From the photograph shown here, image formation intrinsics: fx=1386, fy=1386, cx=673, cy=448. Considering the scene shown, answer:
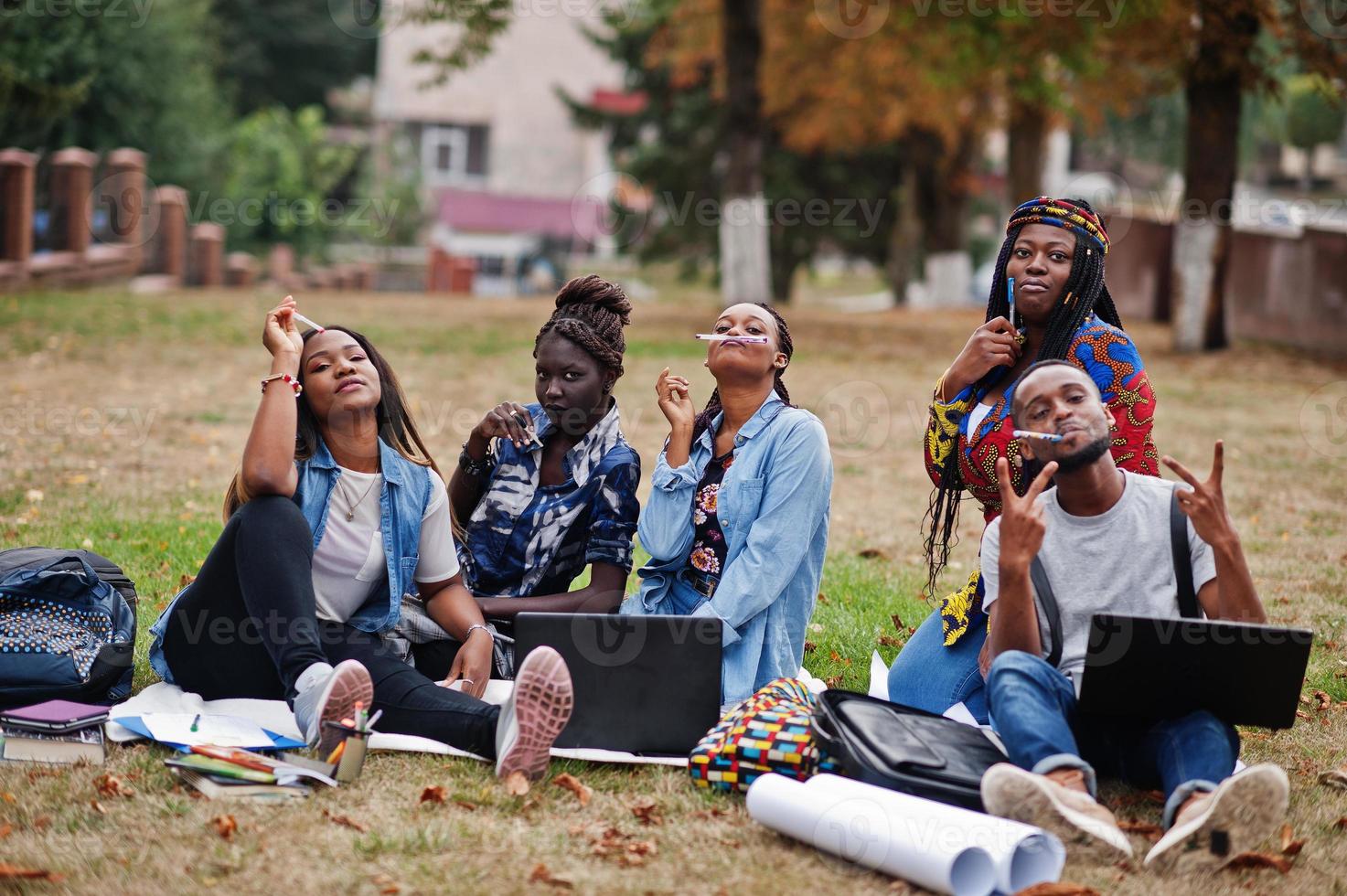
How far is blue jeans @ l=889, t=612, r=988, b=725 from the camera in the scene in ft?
14.3

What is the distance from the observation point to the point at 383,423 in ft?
14.6

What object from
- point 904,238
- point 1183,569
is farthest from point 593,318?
point 904,238

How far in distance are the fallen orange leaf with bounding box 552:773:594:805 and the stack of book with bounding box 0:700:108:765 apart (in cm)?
126

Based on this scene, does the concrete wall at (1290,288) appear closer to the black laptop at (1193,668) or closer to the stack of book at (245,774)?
the black laptop at (1193,668)

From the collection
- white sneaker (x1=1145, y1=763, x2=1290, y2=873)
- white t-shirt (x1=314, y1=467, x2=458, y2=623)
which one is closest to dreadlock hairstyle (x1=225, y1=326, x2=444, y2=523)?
white t-shirt (x1=314, y1=467, x2=458, y2=623)

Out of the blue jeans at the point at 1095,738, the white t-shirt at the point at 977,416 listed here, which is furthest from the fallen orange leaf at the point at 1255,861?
the white t-shirt at the point at 977,416

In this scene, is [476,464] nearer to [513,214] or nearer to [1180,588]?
[1180,588]

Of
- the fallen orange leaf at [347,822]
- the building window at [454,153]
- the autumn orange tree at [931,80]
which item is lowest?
the fallen orange leaf at [347,822]

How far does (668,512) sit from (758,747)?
0.92m

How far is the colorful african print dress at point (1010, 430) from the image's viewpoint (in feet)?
13.9

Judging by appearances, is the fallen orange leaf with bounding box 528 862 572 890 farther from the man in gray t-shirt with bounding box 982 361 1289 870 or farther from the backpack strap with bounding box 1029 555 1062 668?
the backpack strap with bounding box 1029 555 1062 668

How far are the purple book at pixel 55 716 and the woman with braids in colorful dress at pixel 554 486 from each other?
100 cm

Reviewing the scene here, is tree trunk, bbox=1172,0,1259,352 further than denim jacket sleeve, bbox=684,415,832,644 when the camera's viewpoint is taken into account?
Yes

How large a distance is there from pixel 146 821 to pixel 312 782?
44cm
